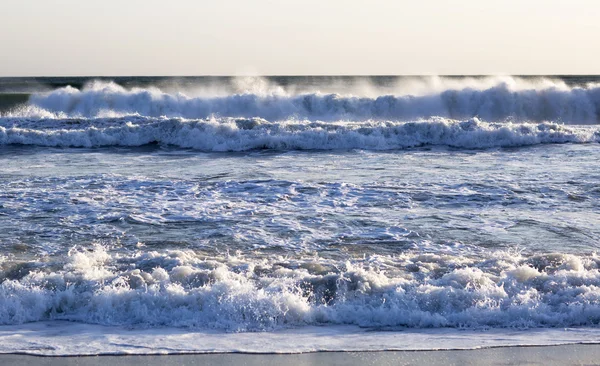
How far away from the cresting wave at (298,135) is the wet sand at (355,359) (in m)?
12.8

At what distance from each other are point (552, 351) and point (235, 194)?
6.47 metres

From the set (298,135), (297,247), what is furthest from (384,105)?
(297,247)

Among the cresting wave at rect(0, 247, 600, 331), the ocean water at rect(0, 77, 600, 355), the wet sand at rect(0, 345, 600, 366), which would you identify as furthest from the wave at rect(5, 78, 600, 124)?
the wet sand at rect(0, 345, 600, 366)

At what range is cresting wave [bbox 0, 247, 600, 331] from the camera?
578 centimetres

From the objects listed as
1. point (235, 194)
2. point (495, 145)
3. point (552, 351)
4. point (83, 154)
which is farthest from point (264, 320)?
point (495, 145)

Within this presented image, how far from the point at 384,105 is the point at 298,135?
31.0ft

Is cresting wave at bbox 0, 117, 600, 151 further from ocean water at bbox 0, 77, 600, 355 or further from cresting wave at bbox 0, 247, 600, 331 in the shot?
cresting wave at bbox 0, 247, 600, 331

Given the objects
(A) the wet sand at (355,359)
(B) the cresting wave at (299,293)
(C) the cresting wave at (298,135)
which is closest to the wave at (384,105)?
(C) the cresting wave at (298,135)

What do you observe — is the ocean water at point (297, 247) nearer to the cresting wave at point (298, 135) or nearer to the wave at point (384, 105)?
the cresting wave at point (298, 135)

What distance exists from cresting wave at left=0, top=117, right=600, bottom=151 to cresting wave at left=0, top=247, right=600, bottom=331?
36.3 ft

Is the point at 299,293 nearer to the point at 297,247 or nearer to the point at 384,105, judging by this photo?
the point at 297,247

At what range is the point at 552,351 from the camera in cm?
511

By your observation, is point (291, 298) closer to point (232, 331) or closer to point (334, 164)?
point (232, 331)

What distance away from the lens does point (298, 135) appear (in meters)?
18.4
